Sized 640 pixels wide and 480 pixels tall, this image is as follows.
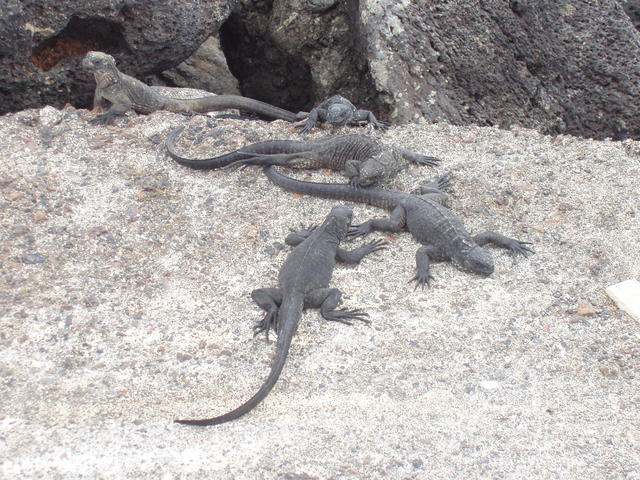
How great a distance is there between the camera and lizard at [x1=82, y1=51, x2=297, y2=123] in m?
5.36

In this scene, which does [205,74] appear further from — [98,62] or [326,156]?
[326,156]

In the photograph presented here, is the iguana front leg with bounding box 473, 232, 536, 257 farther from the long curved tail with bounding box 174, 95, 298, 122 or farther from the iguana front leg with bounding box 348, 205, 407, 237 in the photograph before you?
the long curved tail with bounding box 174, 95, 298, 122

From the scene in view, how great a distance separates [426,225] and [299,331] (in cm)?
111

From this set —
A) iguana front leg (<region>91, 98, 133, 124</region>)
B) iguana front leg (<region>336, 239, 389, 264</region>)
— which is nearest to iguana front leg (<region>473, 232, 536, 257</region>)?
iguana front leg (<region>336, 239, 389, 264</region>)

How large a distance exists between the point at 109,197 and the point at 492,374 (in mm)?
2621

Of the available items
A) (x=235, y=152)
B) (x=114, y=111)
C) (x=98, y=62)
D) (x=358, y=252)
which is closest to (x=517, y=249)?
(x=358, y=252)

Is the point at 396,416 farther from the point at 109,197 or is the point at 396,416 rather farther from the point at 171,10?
the point at 171,10

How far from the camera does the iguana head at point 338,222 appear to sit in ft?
13.3

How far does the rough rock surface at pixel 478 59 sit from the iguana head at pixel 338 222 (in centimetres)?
178

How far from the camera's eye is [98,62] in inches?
211

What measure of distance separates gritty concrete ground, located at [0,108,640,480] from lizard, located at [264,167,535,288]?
0.25 feet

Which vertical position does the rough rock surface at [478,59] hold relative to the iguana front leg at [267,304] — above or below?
above

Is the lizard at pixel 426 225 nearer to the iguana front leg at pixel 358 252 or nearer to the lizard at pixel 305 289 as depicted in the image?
the iguana front leg at pixel 358 252

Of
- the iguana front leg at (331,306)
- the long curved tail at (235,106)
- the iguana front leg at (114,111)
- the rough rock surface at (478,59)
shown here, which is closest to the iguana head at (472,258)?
the iguana front leg at (331,306)
